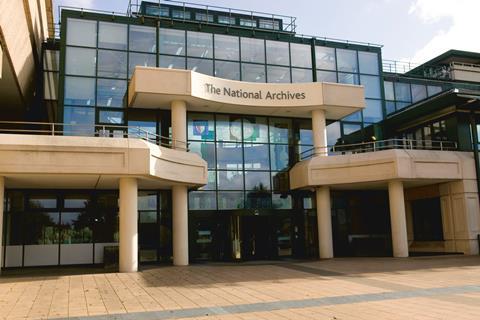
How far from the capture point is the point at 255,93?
2594cm

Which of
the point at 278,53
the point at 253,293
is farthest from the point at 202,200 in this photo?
the point at 253,293

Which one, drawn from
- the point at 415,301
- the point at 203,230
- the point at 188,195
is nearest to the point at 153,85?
the point at 188,195

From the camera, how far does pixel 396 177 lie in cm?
2442

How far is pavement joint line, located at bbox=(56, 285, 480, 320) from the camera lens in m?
10.7


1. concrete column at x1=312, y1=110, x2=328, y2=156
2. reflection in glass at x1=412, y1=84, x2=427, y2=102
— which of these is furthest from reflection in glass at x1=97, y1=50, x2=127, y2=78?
reflection in glass at x1=412, y1=84, x2=427, y2=102

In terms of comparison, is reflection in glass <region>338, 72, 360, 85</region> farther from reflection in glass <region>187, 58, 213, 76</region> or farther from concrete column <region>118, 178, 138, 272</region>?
concrete column <region>118, 178, 138, 272</region>

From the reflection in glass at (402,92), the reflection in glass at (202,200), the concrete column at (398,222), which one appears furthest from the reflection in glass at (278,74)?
the concrete column at (398,222)

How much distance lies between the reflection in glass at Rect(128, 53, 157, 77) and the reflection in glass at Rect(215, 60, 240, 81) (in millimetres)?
3513

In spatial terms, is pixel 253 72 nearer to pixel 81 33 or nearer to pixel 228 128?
pixel 228 128

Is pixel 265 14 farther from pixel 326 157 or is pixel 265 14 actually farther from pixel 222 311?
pixel 222 311

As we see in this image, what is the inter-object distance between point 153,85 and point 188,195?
6.11 m

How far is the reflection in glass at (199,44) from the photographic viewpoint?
1051 inches

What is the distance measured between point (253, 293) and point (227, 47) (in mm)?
17272

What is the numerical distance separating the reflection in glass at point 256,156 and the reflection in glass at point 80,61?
9173mm
